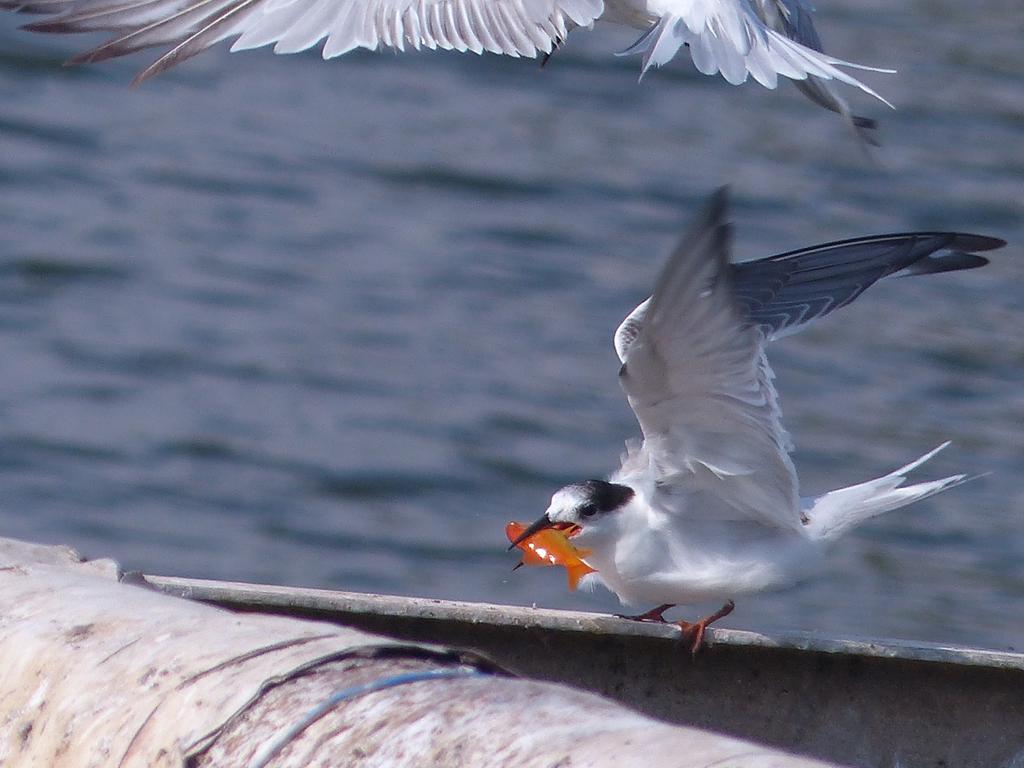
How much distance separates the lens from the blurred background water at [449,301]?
27.5 ft

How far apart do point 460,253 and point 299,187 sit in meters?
1.23

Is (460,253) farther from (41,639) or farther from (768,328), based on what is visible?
(41,639)

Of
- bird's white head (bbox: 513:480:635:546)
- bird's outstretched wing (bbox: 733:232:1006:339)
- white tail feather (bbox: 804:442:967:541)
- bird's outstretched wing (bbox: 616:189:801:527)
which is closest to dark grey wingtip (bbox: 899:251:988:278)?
bird's outstretched wing (bbox: 733:232:1006:339)

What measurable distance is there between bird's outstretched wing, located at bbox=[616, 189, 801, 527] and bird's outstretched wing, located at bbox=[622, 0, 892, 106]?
0.64 m

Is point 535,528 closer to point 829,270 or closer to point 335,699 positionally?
point 829,270

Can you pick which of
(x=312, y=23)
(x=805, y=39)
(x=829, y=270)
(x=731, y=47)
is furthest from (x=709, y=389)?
(x=805, y=39)

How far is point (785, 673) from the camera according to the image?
12.1 feet

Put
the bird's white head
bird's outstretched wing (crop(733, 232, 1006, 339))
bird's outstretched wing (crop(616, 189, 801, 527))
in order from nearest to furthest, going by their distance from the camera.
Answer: bird's outstretched wing (crop(616, 189, 801, 527)) → the bird's white head → bird's outstretched wing (crop(733, 232, 1006, 339))

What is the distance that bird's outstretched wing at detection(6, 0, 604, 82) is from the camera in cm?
421

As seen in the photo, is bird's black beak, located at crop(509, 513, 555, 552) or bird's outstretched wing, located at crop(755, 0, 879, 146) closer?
bird's black beak, located at crop(509, 513, 555, 552)

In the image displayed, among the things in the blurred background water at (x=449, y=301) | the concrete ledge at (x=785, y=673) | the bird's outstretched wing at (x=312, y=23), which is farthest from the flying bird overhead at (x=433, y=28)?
the blurred background water at (x=449, y=301)

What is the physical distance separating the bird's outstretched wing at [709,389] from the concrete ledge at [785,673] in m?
0.37

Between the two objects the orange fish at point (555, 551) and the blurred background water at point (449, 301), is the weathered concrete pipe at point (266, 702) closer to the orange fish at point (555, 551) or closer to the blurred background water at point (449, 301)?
the orange fish at point (555, 551)

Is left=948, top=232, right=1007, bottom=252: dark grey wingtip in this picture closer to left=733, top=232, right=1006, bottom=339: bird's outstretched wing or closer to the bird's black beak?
left=733, top=232, right=1006, bottom=339: bird's outstretched wing
